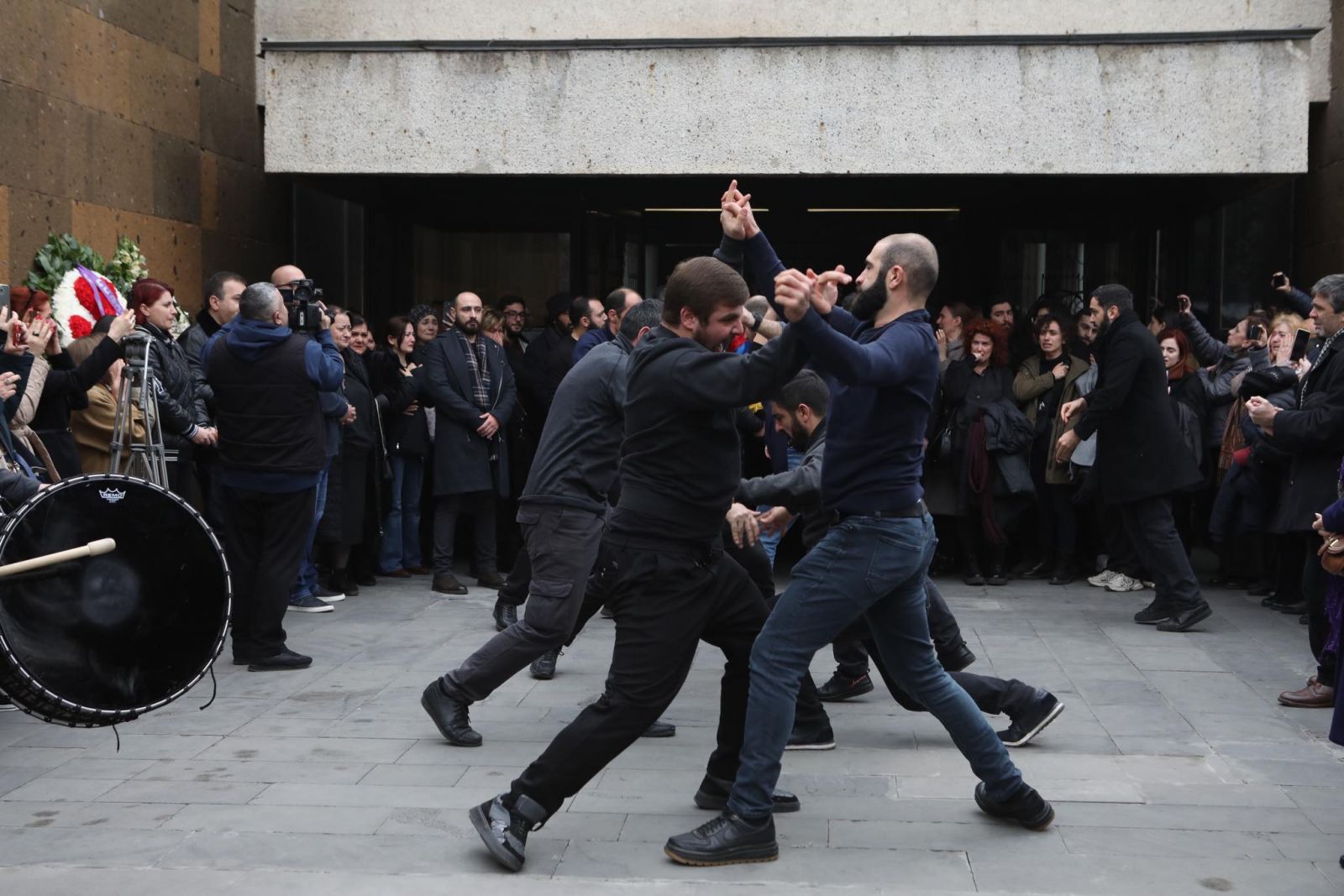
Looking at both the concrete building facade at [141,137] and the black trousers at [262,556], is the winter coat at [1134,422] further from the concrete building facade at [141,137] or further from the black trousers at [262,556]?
the concrete building facade at [141,137]

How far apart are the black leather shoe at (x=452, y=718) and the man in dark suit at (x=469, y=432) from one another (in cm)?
401

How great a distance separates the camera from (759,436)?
985cm

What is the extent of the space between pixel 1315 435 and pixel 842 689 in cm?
274

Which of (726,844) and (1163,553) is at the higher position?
(1163,553)

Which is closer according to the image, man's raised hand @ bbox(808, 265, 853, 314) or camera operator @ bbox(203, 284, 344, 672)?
man's raised hand @ bbox(808, 265, 853, 314)

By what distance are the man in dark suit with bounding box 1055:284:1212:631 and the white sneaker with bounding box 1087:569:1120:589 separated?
5.02 feet

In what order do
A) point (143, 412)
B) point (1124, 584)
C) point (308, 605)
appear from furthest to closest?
point (1124, 584), point (308, 605), point (143, 412)

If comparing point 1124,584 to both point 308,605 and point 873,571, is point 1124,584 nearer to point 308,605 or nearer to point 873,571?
point 308,605

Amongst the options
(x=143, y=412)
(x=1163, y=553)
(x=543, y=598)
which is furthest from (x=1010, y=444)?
(x=143, y=412)

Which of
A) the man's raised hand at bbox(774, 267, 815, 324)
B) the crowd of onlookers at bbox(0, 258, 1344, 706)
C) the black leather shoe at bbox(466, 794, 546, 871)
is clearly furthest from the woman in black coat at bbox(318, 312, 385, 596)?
the man's raised hand at bbox(774, 267, 815, 324)

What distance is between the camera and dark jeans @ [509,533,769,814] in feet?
15.0

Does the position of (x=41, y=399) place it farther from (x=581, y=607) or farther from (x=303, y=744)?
(x=581, y=607)

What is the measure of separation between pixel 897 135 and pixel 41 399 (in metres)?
6.12

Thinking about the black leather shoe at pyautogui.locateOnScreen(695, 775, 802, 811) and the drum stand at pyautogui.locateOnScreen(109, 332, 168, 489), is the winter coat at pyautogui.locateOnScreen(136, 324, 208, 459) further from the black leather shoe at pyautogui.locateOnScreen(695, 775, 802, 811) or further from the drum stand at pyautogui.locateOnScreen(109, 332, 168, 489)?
the black leather shoe at pyautogui.locateOnScreen(695, 775, 802, 811)
